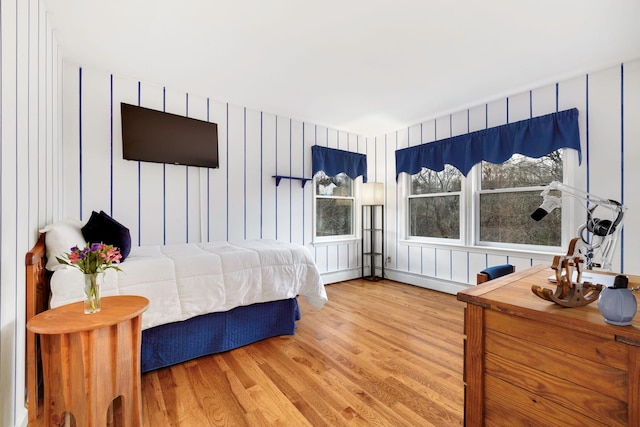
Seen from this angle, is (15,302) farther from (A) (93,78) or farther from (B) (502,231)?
(B) (502,231)

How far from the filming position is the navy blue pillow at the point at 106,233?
1.98 m

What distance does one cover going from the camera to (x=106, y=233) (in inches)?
78.4

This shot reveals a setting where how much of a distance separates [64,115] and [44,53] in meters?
0.87

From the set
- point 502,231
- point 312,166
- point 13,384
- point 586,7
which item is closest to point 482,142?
point 502,231

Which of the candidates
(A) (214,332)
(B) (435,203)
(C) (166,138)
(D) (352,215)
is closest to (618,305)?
(A) (214,332)

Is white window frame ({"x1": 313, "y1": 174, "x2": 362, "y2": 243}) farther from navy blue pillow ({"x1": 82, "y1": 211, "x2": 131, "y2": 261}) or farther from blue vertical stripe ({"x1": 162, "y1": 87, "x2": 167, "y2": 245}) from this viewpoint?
navy blue pillow ({"x1": 82, "y1": 211, "x2": 131, "y2": 261})

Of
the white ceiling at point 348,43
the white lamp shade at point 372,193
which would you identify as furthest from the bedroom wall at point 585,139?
the white lamp shade at point 372,193

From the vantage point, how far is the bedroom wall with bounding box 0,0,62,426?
1.21 meters

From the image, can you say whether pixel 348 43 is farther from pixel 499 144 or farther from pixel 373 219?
pixel 373 219

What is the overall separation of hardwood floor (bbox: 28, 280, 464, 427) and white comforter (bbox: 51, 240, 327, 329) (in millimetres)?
393

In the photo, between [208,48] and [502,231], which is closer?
[208,48]

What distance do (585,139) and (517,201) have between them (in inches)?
33.4

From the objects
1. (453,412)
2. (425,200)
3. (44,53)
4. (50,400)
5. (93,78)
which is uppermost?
(93,78)

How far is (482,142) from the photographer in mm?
3508
